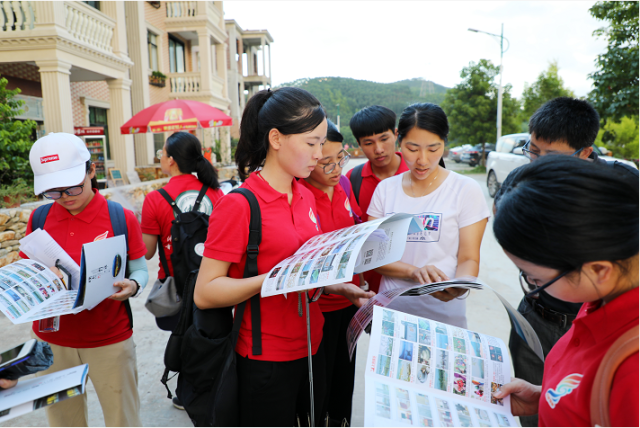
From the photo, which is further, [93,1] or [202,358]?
[93,1]

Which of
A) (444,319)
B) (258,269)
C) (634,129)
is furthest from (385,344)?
(634,129)

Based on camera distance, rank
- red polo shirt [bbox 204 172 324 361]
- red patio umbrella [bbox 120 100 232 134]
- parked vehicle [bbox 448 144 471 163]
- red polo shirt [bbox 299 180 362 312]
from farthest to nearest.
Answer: parked vehicle [bbox 448 144 471 163] → red patio umbrella [bbox 120 100 232 134] → red polo shirt [bbox 299 180 362 312] → red polo shirt [bbox 204 172 324 361]

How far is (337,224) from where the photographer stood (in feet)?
7.07

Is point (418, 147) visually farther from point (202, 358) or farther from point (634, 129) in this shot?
point (634, 129)

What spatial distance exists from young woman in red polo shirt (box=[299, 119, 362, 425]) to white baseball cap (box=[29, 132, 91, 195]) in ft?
3.45

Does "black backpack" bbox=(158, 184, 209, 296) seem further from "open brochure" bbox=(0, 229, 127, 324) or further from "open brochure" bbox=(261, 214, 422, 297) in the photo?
"open brochure" bbox=(261, 214, 422, 297)

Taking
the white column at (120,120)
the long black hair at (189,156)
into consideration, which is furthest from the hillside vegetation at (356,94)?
the long black hair at (189,156)

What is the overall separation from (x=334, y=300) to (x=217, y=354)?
77cm

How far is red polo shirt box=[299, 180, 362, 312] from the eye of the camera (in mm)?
2043

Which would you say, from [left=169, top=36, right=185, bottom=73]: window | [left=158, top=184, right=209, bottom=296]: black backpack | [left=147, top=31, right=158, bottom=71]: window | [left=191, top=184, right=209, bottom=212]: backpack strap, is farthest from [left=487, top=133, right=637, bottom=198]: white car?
[left=169, top=36, right=185, bottom=73]: window

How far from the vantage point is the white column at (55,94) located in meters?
7.19

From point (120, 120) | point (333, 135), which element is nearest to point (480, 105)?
point (120, 120)

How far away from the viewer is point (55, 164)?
5.41 feet

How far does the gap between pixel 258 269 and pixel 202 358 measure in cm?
37
